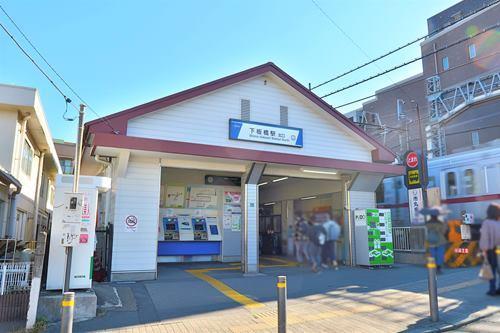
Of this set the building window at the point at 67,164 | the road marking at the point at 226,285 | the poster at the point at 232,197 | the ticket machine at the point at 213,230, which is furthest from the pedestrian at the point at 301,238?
the building window at the point at 67,164

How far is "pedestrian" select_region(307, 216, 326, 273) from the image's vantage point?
6.27 ft

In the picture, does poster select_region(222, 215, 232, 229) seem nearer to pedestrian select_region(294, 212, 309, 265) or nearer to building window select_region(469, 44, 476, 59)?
pedestrian select_region(294, 212, 309, 265)

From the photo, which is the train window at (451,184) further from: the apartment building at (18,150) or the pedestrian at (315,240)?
the apartment building at (18,150)

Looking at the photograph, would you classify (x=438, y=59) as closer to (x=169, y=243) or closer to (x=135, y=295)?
(x=135, y=295)

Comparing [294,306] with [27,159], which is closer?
[294,306]

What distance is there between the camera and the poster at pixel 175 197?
17.0 metres

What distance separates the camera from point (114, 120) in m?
11.9

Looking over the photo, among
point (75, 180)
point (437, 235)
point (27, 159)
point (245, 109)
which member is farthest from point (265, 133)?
point (437, 235)

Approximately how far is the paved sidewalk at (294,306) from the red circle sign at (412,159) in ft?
8.06

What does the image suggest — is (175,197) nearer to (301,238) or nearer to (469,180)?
(301,238)

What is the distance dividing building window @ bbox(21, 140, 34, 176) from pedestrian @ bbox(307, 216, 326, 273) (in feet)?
55.6

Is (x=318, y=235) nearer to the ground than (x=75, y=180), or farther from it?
nearer to the ground

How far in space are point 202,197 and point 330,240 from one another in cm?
1588

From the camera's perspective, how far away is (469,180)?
2.12m
